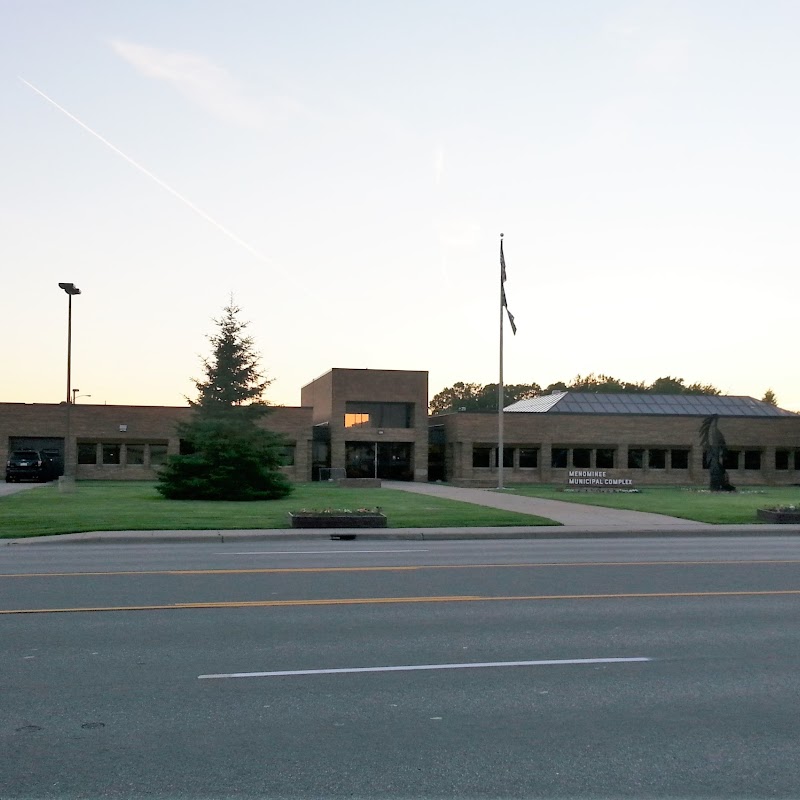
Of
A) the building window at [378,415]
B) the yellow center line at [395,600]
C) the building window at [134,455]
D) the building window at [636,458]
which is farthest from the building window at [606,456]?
the yellow center line at [395,600]

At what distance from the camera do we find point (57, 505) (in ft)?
97.7

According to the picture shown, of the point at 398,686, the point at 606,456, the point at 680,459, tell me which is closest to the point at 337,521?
the point at 398,686

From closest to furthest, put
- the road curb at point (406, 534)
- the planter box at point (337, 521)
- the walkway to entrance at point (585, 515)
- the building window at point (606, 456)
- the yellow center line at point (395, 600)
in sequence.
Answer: the yellow center line at point (395, 600), the road curb at point (406, 534), the planter box at point (337, 521), the walkway to entrance at point (585, 515), the building window at point (606, 456)

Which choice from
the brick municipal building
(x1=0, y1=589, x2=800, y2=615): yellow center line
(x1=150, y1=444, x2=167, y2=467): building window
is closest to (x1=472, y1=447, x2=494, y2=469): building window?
the brick municipal building

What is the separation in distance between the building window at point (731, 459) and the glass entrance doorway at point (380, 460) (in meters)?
20.6

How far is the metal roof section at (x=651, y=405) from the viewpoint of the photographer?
65.2 metres

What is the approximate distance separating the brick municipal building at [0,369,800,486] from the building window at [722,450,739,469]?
0.23ft

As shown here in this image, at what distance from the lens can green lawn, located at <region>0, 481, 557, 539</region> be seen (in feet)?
75.2

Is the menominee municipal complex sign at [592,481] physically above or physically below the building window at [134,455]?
below

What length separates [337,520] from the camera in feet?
76.0

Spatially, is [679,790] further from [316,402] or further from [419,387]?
[316,402]

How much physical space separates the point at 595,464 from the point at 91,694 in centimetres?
5541

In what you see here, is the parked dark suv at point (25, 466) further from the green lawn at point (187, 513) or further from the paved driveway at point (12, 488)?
the green lawn at point (187, 513)

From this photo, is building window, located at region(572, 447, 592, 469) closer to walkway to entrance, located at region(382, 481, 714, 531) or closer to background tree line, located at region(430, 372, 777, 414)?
walkway to entrance, located at region(382, 481, 714, 531)
